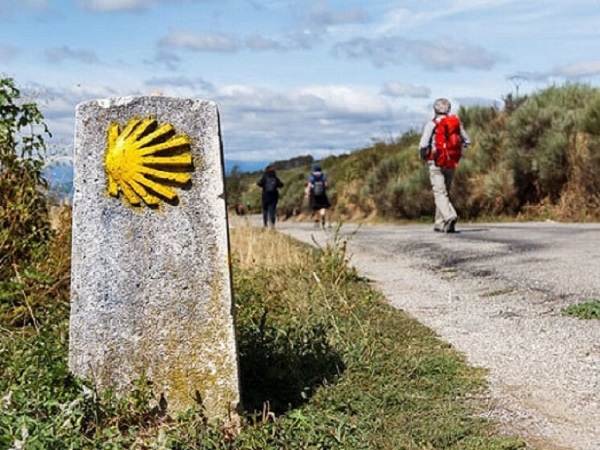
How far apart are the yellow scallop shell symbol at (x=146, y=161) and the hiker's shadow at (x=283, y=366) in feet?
3.79

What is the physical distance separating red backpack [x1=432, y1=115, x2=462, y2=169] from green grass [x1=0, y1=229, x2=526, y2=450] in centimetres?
767

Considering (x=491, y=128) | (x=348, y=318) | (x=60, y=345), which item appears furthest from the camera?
(x=491, y=128)

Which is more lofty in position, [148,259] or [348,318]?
[148,259]

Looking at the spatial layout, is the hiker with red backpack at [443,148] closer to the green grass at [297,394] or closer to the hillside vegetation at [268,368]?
the hillside vegetation at [268,368]

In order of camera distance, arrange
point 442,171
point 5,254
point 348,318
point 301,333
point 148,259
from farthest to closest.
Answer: point 442,171
point 5,254
point 348,318
point 301,333
point 148,259

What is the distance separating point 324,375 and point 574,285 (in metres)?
4.13

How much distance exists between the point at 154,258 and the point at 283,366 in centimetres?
139

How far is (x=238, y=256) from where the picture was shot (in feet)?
34.4

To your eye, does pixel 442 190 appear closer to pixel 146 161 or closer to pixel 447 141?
pixel 447 141

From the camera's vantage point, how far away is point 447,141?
1516 cm

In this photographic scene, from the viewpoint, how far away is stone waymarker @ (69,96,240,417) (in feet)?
15.1

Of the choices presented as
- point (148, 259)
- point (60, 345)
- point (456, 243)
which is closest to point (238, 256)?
point (456, 243)

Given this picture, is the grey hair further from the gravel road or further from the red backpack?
the gravel road

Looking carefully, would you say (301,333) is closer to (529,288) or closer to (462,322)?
(462,322)
